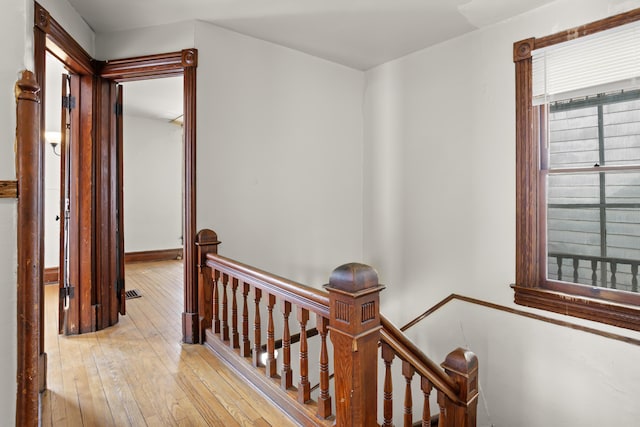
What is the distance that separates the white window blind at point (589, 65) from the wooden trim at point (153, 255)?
5.95 metres

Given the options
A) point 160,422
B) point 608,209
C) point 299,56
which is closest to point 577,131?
point 608,209

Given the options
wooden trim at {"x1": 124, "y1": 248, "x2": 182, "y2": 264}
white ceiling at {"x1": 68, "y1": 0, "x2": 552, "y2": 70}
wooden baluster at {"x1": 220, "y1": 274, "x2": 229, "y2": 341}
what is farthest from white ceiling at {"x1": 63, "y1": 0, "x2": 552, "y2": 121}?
wooden trim at {"x1": 124, "y1": 248, "x2": 182, "y2": 264}

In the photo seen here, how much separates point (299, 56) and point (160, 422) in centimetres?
316

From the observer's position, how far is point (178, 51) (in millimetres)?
2779

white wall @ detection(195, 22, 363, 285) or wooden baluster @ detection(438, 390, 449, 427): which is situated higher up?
white wall @ detection(195, 22, 363, 285)

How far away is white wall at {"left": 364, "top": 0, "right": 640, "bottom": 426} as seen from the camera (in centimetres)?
247

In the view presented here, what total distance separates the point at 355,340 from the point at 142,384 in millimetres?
1497

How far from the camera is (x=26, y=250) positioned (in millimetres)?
1182

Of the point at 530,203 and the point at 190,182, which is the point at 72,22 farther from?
the point at 530,203

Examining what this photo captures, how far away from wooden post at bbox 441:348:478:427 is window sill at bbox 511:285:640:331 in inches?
45.5

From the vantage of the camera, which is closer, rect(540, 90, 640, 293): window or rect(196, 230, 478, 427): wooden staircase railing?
rect(196, 230, 478, 427): wooden staircase railing

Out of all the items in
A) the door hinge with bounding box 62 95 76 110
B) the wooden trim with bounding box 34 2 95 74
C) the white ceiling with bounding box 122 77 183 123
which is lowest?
the door hinge with bounding box 62 95 76 110

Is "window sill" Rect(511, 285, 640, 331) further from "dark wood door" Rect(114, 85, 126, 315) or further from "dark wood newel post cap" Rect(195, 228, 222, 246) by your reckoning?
"dark wood door" Rect(114, 85, 126, 315)

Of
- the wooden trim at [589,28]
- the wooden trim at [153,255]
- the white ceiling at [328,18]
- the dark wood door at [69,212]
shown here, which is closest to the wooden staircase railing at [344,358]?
the dark wood door at [69,212]
